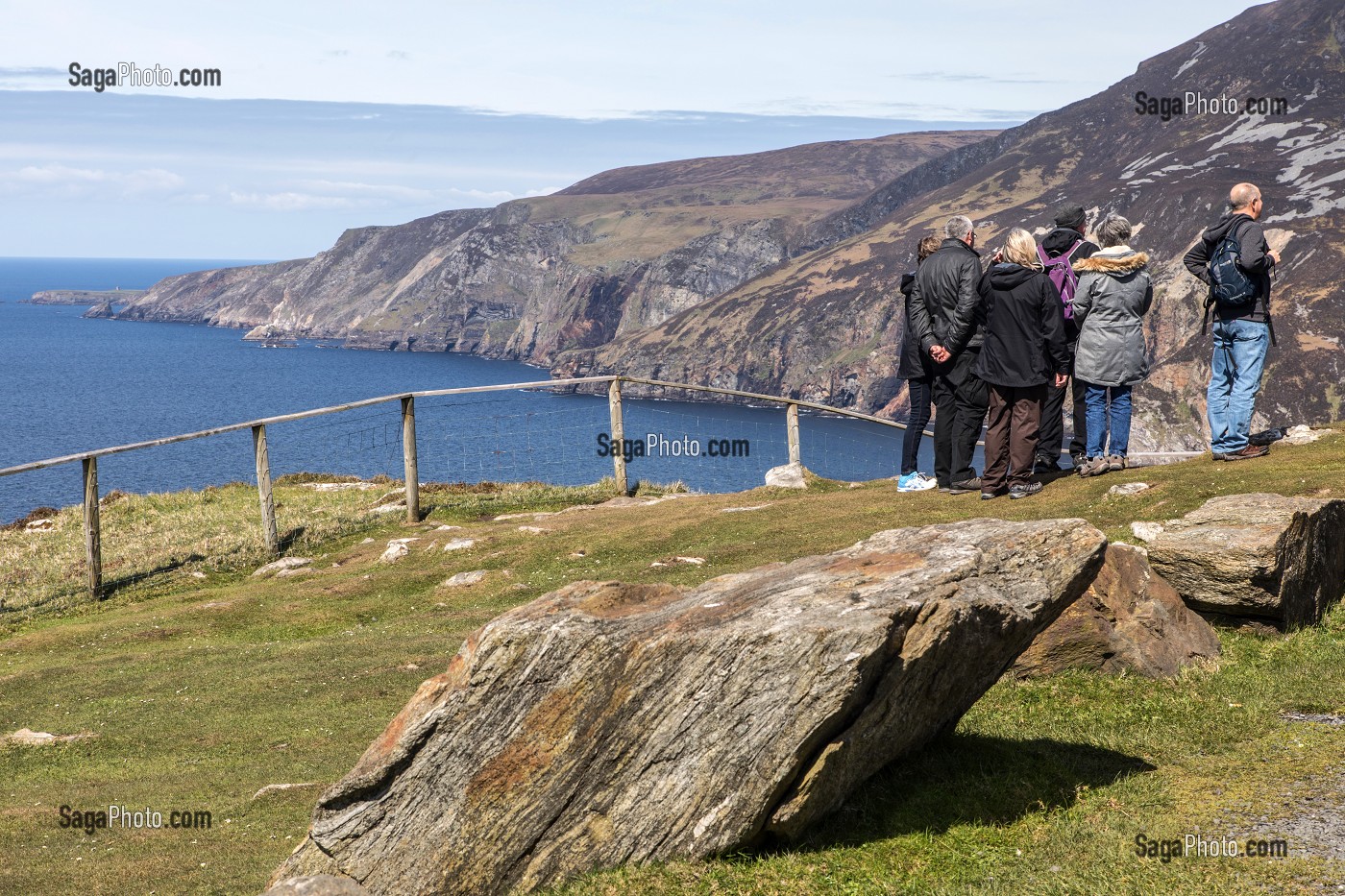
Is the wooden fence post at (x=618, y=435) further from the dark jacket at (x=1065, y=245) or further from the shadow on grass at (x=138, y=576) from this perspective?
the dark jacket at (x=1065, y=245)

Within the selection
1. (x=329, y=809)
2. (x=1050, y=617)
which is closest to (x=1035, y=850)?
(x=1050, y=617)

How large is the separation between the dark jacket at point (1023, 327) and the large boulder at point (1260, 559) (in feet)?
11.1

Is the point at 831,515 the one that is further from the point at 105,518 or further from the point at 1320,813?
the point at 105,518

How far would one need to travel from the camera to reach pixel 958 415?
17344mm

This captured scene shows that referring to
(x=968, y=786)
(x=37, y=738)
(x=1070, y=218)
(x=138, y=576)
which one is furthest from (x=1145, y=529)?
(x=138, y=576)

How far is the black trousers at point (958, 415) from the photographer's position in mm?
16891

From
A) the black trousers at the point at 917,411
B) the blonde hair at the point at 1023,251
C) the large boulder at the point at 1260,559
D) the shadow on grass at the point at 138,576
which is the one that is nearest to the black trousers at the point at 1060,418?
the blonde hair at the point at 1023,251

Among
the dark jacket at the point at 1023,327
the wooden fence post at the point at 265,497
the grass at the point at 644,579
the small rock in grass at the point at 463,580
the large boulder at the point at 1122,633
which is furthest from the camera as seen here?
the wooden fence post at the point at 265,497

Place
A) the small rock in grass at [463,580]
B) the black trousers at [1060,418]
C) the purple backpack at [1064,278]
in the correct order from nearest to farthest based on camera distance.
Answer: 1. the purple backpack at [1064,278]
2. the black trousers at [1060,418]
3. the small rock in grass at [463,580]

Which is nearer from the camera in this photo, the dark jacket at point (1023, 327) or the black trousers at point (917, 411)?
the dark jacket at point (1023, 327)

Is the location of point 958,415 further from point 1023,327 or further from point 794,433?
point 794,433

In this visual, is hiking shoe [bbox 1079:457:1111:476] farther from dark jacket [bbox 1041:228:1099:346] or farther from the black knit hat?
the black knit hat

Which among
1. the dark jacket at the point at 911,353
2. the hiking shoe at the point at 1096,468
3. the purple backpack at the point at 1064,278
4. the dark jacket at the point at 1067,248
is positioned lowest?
the hiking shoe at the point at 1096,468

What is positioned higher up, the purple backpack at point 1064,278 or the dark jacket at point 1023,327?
the purple backpack at point 1064,278
